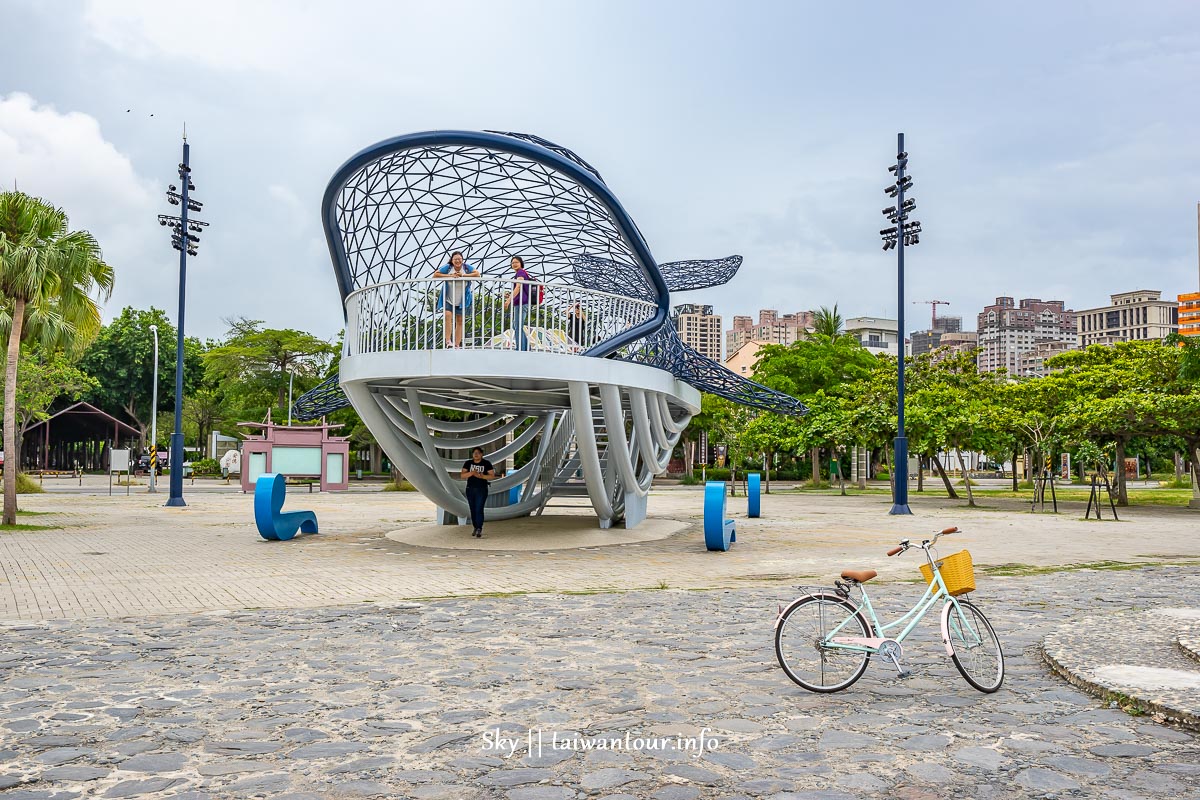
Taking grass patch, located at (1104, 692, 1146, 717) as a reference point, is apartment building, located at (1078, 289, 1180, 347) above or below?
above

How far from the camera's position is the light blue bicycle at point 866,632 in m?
6.31

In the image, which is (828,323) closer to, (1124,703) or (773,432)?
(773,432)

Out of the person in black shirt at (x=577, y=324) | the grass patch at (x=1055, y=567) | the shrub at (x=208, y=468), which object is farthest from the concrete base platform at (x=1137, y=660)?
the shrub at (x=208, y=468)

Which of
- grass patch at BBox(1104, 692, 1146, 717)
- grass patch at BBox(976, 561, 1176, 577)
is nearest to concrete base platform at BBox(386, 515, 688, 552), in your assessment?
grass patch at BBox(976, 561, 1176, 577)

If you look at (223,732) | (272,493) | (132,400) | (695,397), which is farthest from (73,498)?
(132,400)

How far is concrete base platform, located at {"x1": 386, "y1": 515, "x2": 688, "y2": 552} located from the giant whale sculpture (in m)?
0.46

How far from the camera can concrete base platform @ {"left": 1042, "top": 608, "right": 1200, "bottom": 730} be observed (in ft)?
19.2

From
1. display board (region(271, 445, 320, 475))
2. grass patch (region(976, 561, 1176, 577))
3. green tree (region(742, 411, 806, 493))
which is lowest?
grass patch (region(976, 561, 1176, 577))

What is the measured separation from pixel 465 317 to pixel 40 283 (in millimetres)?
9941

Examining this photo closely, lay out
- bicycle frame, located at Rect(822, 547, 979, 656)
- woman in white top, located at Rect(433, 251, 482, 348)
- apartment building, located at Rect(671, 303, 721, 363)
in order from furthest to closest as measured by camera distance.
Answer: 1. apartment building, located at Rect(671, 303, 721, 363)
2. woman in white top, located at Rect(433, 251, 482, 348)
3. bicycle frame, located at Rect(822, 547, 979, 656)

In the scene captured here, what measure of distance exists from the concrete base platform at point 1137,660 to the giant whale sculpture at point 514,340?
8.27 metres

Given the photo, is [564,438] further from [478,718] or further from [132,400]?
[132,400]

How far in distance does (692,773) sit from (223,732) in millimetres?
2603

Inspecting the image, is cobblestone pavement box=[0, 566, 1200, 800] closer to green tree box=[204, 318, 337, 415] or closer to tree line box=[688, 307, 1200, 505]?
tree line box=[688, 307, 1200, 505]
